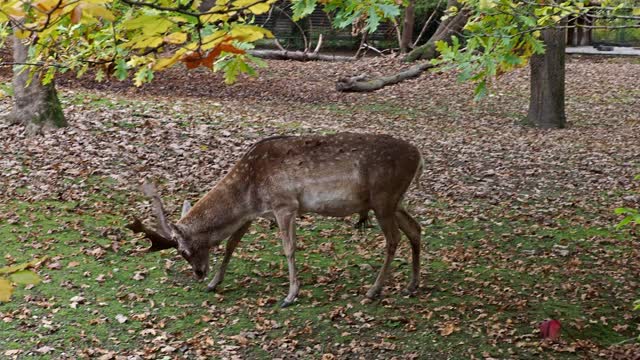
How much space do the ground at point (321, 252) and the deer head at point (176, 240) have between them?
0.28 m

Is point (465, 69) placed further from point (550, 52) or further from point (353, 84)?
point (353, 84)

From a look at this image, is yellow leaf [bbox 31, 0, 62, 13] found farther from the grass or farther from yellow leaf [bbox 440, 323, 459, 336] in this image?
yellow leaf [bbox 440, 323, 459, 336]

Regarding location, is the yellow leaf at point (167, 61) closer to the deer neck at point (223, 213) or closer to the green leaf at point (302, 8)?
the green leaf at point (302, 8)

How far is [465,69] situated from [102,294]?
3.87m

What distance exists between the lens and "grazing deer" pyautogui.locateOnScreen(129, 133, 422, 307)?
7828 mm

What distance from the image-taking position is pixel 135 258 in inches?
347

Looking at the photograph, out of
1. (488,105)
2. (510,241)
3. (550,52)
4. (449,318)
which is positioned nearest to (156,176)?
(510,241)

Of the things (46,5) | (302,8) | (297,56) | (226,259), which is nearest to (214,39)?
(46,5)

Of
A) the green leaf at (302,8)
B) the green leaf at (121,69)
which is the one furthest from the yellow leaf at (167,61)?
the green leaf at (121,69)

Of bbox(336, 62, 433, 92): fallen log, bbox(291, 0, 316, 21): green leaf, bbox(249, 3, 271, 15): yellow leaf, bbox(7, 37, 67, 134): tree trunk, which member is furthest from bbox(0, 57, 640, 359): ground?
bbox(336, 62, 433, 92): fallen log

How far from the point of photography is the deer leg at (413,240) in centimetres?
808

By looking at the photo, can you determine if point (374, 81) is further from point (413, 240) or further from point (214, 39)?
point (214, 39)

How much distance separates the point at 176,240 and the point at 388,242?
198 cm

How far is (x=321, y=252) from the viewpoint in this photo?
30.5 ft
